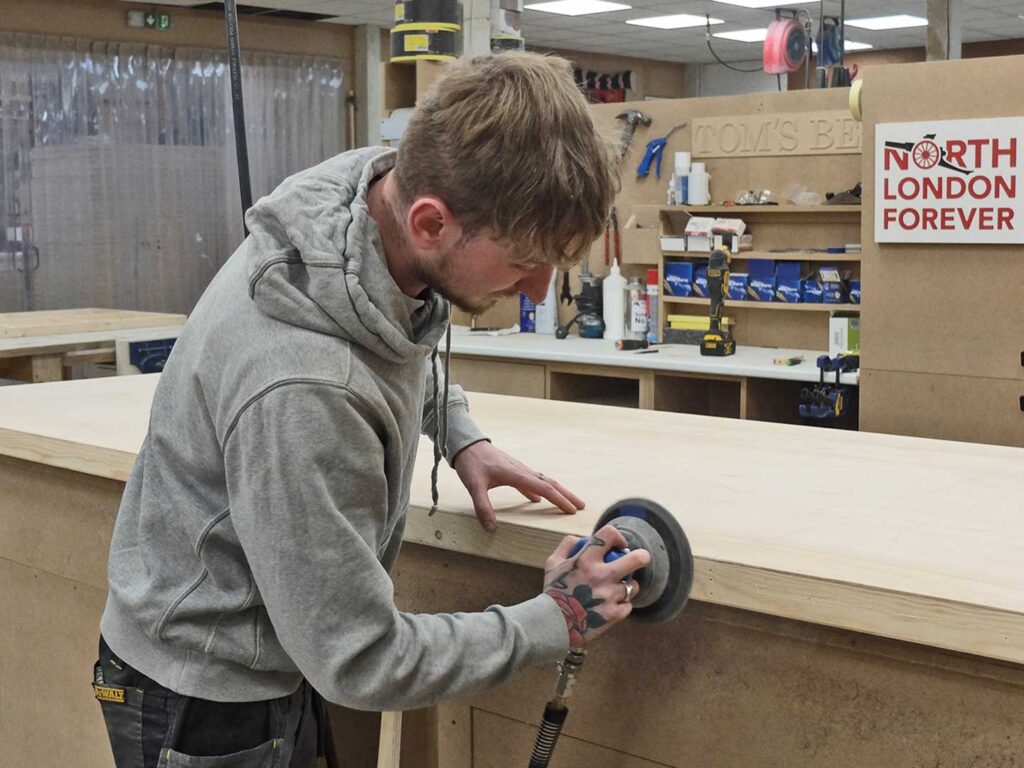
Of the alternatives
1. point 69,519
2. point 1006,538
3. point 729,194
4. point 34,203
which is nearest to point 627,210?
point 729,194

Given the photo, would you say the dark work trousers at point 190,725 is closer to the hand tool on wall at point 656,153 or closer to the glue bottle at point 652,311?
the glue bottle at point 652,311

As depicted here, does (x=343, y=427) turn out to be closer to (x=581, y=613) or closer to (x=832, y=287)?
(x=581, y=613)

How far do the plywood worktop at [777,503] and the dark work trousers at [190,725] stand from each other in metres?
0.29

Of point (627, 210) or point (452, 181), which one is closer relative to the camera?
point (452, 181)

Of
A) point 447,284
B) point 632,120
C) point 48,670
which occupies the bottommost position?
point 48,670

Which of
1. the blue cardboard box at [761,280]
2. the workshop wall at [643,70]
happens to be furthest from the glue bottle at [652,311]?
the workshop wall at [643,70]

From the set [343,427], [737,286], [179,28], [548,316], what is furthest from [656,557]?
[179,28]

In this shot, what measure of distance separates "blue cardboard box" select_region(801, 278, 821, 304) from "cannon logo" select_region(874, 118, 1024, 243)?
89cm

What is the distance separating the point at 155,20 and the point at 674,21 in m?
3.98

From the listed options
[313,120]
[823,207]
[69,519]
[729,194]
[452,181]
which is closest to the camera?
[452,181]

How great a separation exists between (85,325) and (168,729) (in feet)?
11.6

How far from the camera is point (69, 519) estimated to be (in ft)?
6.39

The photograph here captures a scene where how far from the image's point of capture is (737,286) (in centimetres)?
385

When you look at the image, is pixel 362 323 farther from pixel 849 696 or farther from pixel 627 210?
pixel 627 210
